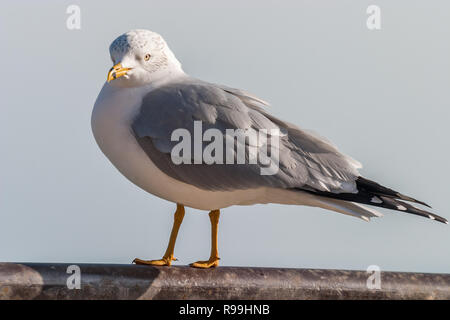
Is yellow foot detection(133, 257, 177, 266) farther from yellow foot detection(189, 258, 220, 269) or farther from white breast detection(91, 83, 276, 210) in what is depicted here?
white breast detection(91, 83, 276, 210)

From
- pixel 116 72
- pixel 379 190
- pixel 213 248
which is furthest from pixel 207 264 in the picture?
pixel 116 72

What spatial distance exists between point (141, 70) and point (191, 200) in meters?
0.76

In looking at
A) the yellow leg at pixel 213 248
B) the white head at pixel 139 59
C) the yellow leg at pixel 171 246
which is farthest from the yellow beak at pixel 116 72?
the yellow leg at pixel 213 248

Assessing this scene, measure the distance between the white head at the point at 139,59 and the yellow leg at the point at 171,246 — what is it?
31.3 inches

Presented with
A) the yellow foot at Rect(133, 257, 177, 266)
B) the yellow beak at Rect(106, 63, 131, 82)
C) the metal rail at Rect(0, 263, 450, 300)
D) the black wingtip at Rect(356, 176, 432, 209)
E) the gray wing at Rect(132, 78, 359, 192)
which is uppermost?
the yellow beak at Rect(106, 63, 131, 82)

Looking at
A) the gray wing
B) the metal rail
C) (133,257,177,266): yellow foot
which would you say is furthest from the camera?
(133,257,177,266): yellow foot

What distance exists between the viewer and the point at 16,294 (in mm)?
3240

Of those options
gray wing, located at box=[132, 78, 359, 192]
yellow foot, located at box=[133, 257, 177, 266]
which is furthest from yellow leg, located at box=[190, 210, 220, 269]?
gray wing, located at box=[132, 78, 359, 192]

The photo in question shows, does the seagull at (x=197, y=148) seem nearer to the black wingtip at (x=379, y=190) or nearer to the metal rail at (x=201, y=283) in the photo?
the black wingtip at (x=379, y=190)

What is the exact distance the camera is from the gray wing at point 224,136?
3963 millimetres

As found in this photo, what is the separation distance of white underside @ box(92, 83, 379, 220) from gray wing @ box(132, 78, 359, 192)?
0.14ft

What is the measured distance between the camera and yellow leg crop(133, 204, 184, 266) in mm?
4098
